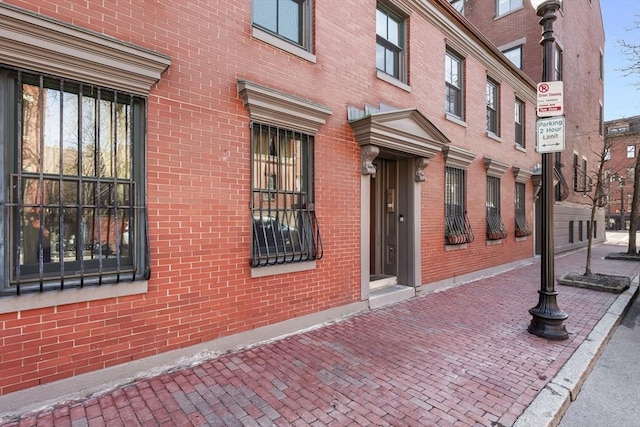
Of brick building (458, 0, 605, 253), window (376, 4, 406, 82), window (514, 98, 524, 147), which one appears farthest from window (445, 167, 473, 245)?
brick building (458, 0, 605, 253)

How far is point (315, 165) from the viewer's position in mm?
5160

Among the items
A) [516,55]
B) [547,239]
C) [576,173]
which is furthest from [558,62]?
[547,239]

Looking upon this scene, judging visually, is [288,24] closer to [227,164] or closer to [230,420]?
[227,164]

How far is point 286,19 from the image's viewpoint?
5.05 m

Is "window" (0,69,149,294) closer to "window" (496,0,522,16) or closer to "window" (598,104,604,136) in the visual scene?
"window" (496,0,522,16)

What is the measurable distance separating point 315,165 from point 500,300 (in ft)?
15.3

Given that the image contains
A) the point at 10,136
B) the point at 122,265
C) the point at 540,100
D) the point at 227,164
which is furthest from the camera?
the point at 540,100

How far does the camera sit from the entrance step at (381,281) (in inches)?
261

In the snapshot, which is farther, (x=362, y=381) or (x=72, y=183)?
(x=362, y=381)

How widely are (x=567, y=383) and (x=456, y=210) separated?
5.41 metres

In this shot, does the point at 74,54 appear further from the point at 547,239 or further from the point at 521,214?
the point at 521,214

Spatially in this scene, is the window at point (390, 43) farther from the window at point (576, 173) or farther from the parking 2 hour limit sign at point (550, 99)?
the window at point (576, 173)

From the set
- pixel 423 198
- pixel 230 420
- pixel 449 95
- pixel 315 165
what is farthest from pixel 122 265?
pixel 449 95

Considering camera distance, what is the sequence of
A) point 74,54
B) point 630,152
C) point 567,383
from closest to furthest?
point 74,54 < point 567,383 < point 630,152
